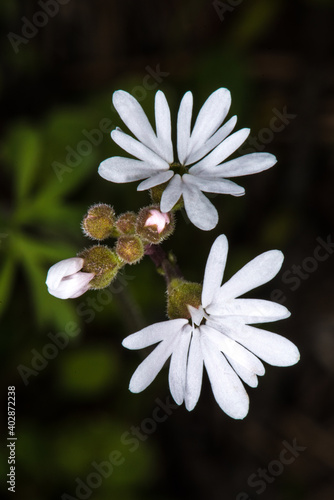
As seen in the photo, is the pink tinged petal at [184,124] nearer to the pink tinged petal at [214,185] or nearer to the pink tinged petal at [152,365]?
the pink tinged petal at [214,185]

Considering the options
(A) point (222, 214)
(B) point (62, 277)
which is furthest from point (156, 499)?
(B) point (62, 277)

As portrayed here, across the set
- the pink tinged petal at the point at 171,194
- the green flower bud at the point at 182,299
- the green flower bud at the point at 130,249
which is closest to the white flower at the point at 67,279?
the green flower bud at the point at 130,249

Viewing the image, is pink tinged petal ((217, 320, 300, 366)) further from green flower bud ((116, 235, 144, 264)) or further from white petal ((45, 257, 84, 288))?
white petal ((45, 257, 84, 288))

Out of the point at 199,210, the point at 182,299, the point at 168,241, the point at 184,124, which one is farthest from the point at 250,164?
the point at 168,241

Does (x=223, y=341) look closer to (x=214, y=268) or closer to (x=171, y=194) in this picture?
(x=214, y=268)

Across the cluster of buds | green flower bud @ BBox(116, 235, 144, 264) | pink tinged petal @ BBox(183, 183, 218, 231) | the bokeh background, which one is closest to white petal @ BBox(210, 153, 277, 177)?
pink tinged petal @ BBox(183, 183, 218, 231)

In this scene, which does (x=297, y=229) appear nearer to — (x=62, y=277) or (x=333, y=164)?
(x=333, y=164)
